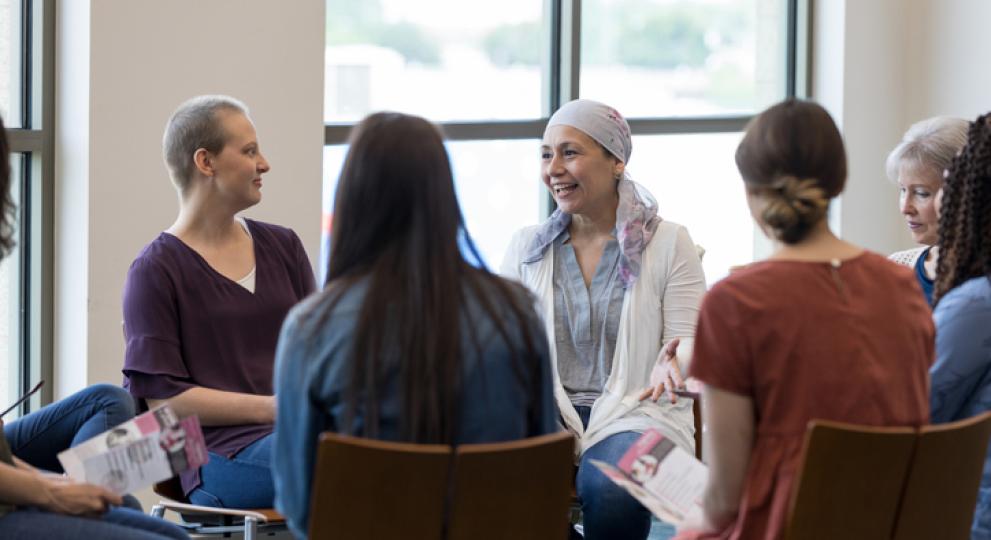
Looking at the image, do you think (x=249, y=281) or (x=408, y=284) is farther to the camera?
(x=249, y=281)

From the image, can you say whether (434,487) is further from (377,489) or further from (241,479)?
(241,479)

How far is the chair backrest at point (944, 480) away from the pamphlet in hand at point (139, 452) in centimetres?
126

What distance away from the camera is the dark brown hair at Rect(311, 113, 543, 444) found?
1.87m

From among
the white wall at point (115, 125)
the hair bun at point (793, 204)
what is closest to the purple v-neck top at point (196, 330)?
A: the white wall at point (115, 125)

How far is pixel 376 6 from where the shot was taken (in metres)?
4.72

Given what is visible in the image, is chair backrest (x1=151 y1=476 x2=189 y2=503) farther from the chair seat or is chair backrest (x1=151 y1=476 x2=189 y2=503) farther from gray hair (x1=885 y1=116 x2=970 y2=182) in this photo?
gray hair (x1=885 y1=116 x2=970 y2=182)

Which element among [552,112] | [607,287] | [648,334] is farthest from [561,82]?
[648,334]

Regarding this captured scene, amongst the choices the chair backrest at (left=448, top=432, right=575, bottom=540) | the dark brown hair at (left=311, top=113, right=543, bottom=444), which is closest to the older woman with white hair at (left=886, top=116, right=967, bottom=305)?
the chair backrest at (left=448, top=432, right=575, bottom=540)

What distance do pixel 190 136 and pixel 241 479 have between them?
33.5 inches

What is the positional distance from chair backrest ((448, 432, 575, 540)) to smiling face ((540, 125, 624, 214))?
4.76 feet

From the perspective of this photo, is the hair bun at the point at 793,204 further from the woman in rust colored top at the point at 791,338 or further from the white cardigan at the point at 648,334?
the white cardigan at the point at 648,334

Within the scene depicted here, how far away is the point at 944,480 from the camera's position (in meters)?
2.05

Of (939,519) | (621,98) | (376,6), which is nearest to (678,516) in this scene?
(939,519)

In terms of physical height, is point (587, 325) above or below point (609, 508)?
above
